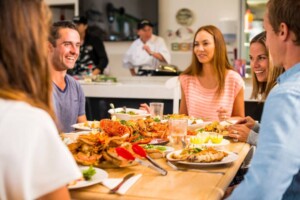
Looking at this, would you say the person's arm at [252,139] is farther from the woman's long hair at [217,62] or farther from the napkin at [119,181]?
the woman's long hair at [217,62]

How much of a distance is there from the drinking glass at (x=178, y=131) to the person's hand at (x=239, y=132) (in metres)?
0.26

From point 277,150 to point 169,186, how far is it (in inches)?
13.4

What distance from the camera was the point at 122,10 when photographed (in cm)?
690

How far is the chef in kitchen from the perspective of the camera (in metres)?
6.36

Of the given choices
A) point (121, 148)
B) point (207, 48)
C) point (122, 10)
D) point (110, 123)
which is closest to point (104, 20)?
point (122, 10)

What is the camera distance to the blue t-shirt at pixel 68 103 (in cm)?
243

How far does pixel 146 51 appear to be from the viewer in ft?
20.8

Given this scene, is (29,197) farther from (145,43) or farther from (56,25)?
(145,43)

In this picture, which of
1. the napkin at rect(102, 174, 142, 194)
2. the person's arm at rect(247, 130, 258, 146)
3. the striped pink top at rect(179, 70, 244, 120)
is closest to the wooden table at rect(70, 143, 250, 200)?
the napkin at rect(102, 174, 142, 194)

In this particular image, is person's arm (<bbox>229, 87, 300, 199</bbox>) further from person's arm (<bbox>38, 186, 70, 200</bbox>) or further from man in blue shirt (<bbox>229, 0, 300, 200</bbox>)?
person's arm (<bbox>38, 186, 70, 200</bbox>)

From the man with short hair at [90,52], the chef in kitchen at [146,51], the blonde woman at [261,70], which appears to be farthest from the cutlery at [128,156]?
the chef in kitchen at [146,51]

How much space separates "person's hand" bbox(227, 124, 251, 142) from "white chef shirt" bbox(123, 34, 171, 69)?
14.4ft

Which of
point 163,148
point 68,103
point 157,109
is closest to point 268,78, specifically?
point 157,109

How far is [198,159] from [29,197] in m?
0.76
